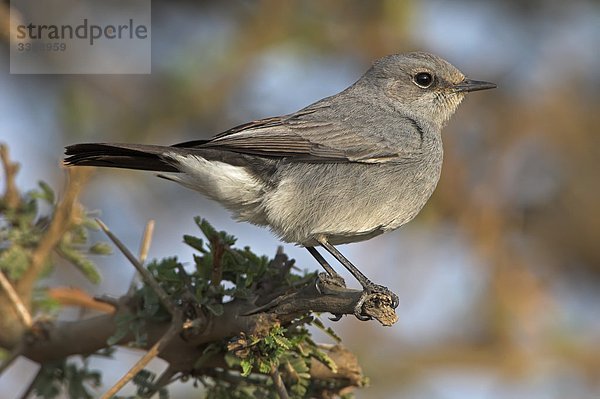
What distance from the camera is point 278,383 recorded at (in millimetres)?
2998

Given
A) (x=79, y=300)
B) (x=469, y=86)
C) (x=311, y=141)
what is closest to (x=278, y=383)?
(x=79, y=300)

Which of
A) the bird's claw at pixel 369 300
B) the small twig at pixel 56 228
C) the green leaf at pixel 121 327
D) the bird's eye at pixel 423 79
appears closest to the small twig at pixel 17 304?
the small twig at pixel 56 228

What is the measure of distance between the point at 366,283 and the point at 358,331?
7.04 ft

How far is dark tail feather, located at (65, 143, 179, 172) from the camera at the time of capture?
380 cm

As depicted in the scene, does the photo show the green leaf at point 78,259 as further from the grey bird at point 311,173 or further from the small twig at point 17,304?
the grey bird at point 311,173

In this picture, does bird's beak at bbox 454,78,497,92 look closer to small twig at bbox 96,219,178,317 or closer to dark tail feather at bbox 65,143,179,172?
dark tail feather at bbox 65,143,179,172

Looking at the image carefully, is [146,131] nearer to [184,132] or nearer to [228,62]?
[184,132]

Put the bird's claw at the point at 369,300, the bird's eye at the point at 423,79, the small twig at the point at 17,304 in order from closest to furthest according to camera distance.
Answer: the bird's claw at the point at 369,300 < the small twig at the point at 17,304 < the bird's eye at the point at 423,79

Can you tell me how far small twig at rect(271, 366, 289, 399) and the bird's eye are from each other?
2914mm

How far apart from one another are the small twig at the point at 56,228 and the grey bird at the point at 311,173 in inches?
20.6

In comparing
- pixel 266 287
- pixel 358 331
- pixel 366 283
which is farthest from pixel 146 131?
pixel 266 287

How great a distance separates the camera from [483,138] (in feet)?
22.3

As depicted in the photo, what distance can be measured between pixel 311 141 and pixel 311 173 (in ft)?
0.71

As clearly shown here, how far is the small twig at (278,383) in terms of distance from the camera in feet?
9.79
